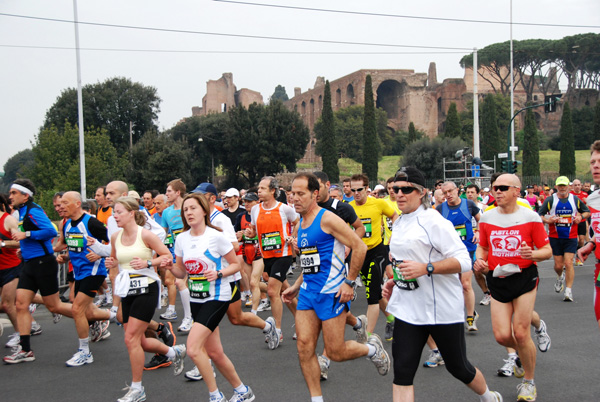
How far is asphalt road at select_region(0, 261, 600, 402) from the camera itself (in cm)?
521

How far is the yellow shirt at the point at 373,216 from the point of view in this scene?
287 inches

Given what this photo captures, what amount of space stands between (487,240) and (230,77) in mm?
99216

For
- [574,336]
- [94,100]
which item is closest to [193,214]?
[574,336]

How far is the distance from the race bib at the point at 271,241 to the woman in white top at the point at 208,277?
254cm

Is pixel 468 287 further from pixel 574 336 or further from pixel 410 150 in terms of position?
→ pixel 410 150

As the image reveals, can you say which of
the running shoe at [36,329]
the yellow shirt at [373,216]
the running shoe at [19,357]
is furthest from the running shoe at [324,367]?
the running shoe at [36,329]

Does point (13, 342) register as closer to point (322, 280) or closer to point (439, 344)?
point (322, 280)

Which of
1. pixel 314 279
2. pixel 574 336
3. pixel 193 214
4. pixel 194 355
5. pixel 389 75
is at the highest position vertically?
pixel 389 75

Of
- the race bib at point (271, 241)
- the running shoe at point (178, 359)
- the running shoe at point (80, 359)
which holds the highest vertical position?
the race bib at point (271, 241)

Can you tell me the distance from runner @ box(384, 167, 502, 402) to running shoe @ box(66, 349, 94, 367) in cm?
429

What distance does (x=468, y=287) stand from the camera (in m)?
7.04

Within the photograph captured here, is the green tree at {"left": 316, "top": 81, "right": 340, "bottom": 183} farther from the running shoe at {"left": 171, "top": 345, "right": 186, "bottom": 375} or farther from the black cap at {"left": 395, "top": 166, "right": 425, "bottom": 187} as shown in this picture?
the black cap at {"left": 395, "top": 166, "right": 425, "bottom": 187}

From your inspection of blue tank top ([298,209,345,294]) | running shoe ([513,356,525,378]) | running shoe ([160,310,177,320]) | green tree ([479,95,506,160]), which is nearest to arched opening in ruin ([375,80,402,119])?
green tree ([479,95,506,160])

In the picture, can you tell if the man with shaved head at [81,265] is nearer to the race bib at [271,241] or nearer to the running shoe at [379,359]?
the race bib at [271,241]
